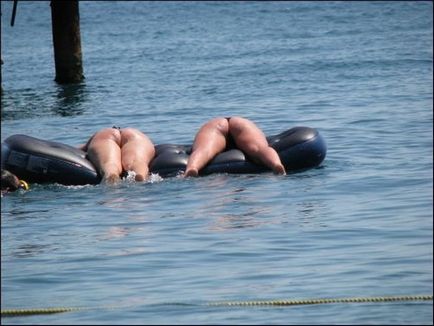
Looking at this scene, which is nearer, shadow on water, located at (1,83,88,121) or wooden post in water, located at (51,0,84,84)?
shadow on water, located at (1,83,88,121)

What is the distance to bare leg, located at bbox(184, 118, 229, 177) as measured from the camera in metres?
13.7

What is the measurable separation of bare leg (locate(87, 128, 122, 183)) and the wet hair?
0.96m

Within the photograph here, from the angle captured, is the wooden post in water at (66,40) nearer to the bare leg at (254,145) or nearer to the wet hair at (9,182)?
the bare leg at (254,145)

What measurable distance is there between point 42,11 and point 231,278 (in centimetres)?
4437

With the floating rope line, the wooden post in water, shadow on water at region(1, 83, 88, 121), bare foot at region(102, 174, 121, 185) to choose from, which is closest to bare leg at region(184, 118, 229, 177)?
bare foot at region(102, 174, 121, 185)

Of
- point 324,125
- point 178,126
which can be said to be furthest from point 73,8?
point 324,125

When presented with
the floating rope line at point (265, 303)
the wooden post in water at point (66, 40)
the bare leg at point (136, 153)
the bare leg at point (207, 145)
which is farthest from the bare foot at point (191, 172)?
the wooden post in water at point (66, 40)

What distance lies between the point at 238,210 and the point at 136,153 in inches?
83.9

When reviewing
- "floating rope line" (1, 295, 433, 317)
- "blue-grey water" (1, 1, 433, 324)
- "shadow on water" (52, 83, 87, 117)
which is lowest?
"shadow on water" (52, 83, 87, 117)

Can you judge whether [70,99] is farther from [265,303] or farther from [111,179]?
[265,303]

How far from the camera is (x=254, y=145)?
13883 millimetres

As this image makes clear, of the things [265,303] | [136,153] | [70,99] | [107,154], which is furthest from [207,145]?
[70,99]

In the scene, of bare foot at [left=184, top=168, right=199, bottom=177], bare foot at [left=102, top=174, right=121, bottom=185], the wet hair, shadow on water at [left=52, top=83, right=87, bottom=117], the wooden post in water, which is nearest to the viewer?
the wet hair

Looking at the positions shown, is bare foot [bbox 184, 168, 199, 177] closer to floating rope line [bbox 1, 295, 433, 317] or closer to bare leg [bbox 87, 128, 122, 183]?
bare leg [bbox 87, 128, 122, 183]
